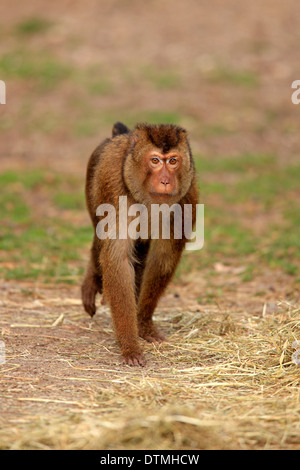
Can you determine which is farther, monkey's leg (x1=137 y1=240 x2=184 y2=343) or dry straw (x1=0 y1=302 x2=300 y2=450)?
monkey's leg (x1=137 y1=240 x2=184 y2=343)

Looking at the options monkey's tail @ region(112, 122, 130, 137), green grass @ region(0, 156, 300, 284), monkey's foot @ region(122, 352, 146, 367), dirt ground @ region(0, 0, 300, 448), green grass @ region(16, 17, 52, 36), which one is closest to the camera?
dirt ground @ region(0, 0, 300, 448)

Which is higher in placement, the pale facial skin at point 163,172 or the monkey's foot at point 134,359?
the pale facial skin at point 163,172

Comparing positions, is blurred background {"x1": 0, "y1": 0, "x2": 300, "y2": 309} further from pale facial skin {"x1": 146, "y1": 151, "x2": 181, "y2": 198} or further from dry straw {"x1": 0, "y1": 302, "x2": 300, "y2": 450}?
pale facial skin {"x1": 146, "y1": 151, "x2": 181, "y2": 198}

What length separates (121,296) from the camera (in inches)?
232

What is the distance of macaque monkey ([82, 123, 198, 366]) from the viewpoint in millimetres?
5770

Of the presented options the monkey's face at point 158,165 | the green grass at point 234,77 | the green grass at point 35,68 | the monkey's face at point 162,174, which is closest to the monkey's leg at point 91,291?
the monkey's face at point 158,165

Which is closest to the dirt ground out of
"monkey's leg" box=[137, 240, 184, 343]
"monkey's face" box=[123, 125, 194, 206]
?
"monkey's leg" box=[137, 240, 184, 343]

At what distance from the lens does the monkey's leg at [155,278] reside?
6336 millimetres

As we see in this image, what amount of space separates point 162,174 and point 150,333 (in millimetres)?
1514

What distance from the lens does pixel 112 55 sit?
58.5ft

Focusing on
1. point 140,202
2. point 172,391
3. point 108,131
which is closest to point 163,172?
point 140,202

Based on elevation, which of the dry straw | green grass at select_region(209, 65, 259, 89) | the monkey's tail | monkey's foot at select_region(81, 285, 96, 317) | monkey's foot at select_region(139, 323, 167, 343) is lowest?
the dry straw

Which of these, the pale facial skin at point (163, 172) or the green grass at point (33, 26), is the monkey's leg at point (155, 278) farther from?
the green grass at point (33, 26)
